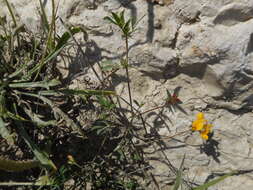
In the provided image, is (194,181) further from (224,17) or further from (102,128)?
(224,17)

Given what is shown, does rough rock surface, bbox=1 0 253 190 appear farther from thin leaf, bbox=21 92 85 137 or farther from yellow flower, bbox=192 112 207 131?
thin leaf, bbox=21 92 85 137

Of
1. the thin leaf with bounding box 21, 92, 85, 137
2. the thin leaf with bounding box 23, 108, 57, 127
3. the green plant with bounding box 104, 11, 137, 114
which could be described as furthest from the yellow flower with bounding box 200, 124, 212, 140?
the thin leaf with bounding box 23, 108, 57, 127

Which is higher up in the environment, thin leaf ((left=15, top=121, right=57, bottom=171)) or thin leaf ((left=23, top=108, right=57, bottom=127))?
thin leaf ((left=23, top=108, right=57, bottom=127))

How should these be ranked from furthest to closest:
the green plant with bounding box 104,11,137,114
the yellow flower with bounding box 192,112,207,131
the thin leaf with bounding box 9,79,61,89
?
the thin leaf with bounding box 9,79,61,89
the yellow flower with bounding box 192,112,207,131
the green plant with bounding box 104,11,137,114

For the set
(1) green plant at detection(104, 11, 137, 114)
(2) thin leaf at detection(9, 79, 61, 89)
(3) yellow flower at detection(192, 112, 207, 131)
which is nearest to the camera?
(1) green plant at detection(104, 11, 137, 114)

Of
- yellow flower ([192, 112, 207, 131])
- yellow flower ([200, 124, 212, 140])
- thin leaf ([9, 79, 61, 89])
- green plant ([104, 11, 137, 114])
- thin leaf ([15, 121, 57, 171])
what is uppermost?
green plant ([104, 11, 137, 114])

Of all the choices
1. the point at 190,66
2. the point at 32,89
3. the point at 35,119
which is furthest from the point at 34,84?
the point at 190,66

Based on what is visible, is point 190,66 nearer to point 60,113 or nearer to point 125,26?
point 125,26

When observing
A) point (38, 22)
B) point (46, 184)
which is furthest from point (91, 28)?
point (46, 184)
